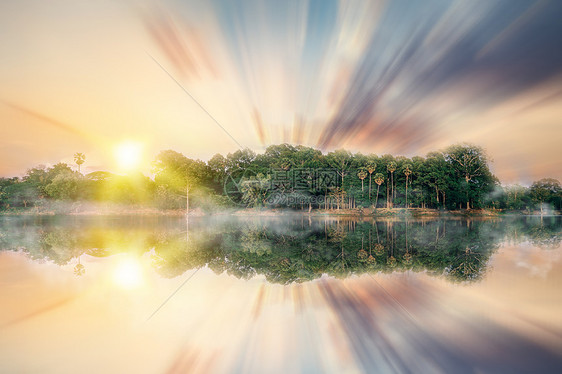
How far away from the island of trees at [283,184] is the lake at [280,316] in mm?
37639

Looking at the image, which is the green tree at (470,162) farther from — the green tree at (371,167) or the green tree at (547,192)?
the green tree at (547,192)

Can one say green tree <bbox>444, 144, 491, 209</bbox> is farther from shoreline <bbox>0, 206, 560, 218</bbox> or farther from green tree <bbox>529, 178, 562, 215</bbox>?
green tree <bbox>529, 178, 562, 215</bbox>

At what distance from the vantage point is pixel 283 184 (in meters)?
49.7

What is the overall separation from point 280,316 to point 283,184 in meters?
45.8

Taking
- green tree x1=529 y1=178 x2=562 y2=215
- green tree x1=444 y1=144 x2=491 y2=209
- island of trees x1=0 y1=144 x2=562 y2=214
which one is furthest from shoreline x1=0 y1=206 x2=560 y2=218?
green tree x1=529 y1=178 x2=562 y2=215

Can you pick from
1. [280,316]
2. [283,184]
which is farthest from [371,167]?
[280,316]

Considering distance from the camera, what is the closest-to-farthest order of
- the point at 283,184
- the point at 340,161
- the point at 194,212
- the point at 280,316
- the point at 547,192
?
the point at 280,316
the point at 194,212
the point at 283,184
the point at 340,161
the point at 547,192

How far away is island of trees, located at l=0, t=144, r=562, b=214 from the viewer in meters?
46.7

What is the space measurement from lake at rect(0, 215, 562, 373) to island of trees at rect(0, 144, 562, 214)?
3764cm

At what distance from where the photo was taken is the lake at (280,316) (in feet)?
9.56

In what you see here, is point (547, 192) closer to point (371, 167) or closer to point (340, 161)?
point (371, 167)

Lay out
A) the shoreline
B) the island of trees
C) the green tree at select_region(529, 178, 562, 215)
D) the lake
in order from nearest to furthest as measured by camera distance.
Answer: the lake
the shoreline
the island of trees
the green tree at select_region(529, 178, 562, 215)

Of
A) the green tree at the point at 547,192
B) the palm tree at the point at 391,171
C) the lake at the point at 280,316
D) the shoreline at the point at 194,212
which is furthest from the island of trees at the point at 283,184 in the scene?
the lake at the point at 280,316

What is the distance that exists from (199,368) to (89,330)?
7.36ft
